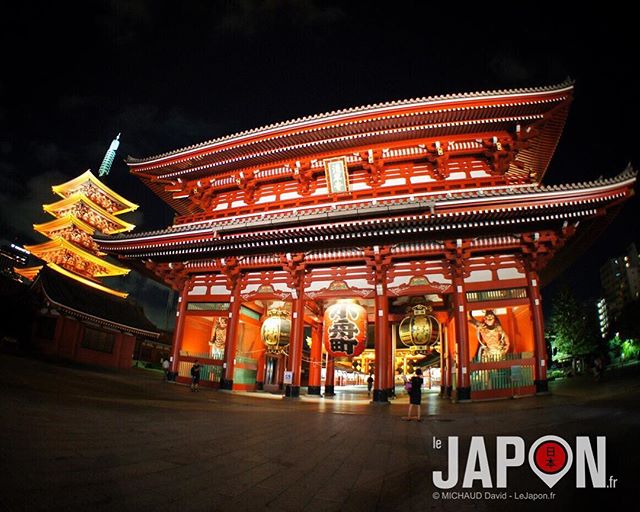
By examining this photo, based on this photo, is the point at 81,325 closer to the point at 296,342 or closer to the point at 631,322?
the point at 296,342

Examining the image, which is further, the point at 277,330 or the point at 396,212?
the point at 277,330

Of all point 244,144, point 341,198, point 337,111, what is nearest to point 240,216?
point 244,144

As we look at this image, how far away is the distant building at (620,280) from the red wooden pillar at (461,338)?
84348mm

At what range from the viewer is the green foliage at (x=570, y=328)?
1463 inches

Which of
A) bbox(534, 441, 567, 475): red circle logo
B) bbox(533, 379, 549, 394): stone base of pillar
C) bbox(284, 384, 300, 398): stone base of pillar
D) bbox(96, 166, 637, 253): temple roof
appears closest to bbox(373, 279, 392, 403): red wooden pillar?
bbox(96, 166, 637, 253): temple roof

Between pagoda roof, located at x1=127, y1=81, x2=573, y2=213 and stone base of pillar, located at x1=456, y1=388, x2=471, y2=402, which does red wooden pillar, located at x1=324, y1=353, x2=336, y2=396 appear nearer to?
stone base of pillar, located at x1=456, y1=388, x2=471, y2=402

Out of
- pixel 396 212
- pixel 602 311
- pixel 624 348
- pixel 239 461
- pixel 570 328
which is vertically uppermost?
pixel 602 311

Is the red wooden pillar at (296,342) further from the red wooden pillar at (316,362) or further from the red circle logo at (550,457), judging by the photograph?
the red circle logo at (550,457)

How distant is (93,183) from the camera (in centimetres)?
3678

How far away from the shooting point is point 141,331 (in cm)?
2577

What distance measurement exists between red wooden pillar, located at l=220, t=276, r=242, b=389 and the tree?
38.6m

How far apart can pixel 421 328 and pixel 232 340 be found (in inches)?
323

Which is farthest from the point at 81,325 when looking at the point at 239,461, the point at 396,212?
the point at 239,461

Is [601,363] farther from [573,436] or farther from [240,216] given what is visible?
[240,216]
